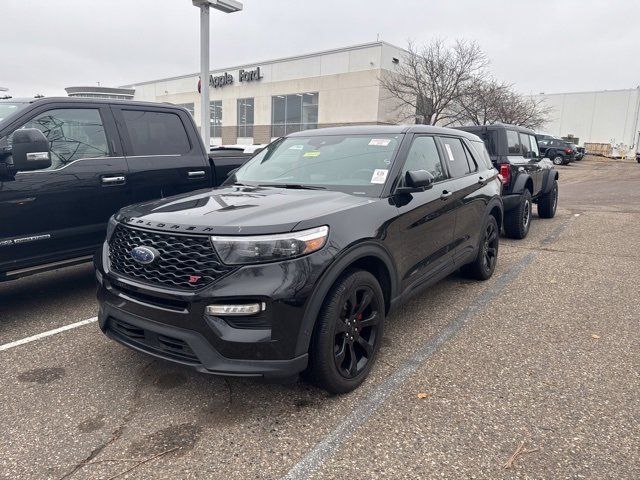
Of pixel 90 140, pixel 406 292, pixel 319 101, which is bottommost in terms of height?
pixel 406 292

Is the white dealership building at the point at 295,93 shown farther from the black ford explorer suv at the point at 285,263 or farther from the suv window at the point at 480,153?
the black ford explorer suv at the point at 285,263

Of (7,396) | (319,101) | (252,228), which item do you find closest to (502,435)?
(252,228)

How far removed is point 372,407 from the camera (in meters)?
2.92

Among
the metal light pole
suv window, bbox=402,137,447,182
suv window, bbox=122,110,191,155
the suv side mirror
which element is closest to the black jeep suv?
suv window, bbox=402,137,447,182

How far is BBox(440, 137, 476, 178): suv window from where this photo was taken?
4676mm

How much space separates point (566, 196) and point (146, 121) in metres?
14.8

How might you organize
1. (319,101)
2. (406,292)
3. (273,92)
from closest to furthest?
(406,292) → (319,101) → (273,92)

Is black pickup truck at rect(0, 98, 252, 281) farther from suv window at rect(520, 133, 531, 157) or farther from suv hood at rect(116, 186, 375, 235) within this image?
suv window at rect(520, 133, 531, 157)

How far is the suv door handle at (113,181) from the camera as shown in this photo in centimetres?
448

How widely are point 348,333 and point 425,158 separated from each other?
6.23ft

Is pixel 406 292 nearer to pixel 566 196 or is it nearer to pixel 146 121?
pixel 146 121

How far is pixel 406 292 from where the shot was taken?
145 inches

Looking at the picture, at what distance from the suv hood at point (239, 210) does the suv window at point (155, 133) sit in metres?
1.74

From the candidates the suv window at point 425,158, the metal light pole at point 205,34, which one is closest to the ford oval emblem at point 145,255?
the suv window at point 425,158
